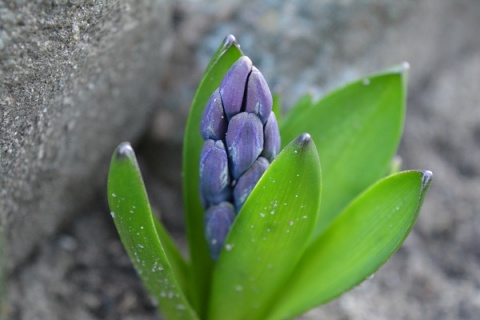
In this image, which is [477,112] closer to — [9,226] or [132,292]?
[132,292]

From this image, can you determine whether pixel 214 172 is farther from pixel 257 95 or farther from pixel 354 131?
pixel 354 131

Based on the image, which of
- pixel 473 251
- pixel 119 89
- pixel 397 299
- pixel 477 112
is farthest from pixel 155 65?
pixel 477 112

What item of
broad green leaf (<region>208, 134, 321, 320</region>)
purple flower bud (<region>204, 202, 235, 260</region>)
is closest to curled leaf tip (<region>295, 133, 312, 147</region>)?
broad green leaf (<region>208, 134, 321, 320</region>)

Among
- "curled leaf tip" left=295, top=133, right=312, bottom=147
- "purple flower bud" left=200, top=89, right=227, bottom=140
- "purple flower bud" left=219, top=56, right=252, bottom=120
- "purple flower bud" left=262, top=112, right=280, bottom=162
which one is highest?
"purple flower bud" left=219, top=56, right=252, bottom=120

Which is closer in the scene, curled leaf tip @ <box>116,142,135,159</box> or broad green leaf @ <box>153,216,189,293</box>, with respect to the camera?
curled leaf tip @ <box>116,142,135,159</box>

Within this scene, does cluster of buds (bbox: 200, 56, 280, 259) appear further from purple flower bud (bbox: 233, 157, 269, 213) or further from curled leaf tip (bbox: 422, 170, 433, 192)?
curled leaf tip (bbox: 422, 170, 433, 192)

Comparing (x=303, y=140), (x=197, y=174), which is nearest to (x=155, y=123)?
(x=197, y=174)

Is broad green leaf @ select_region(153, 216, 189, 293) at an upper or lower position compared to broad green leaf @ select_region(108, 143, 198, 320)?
lower

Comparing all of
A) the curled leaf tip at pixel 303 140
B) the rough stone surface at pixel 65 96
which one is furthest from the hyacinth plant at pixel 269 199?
the rough stone surface at pixel 65 96
